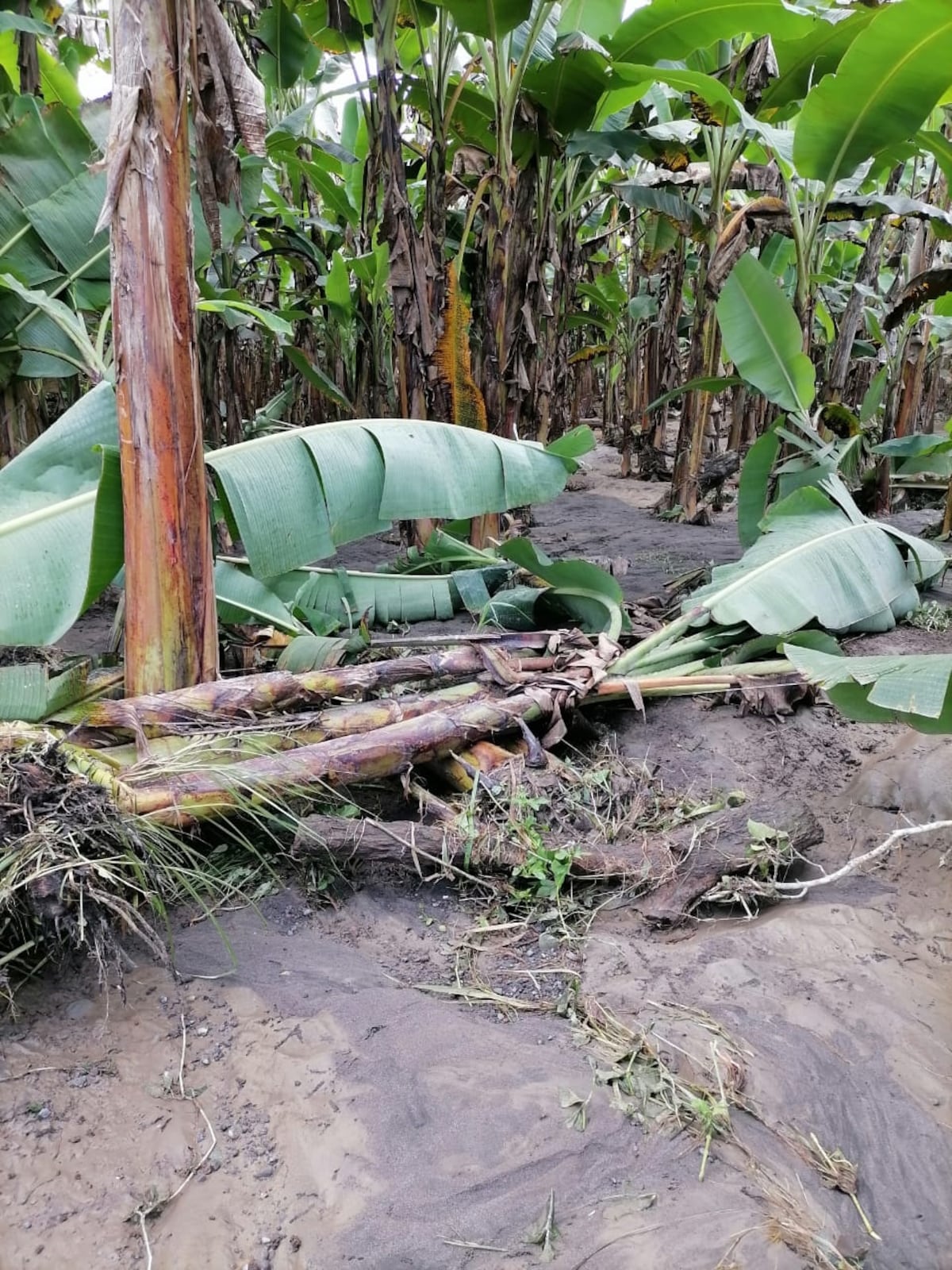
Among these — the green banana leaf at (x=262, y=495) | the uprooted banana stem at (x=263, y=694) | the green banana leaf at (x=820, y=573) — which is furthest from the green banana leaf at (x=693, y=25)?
the uprooted banana stem at (x=263, y=694)

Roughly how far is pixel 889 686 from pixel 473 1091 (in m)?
1.23

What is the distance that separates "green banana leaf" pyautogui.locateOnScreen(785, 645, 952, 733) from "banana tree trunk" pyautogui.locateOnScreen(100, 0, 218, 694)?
1.74 metres

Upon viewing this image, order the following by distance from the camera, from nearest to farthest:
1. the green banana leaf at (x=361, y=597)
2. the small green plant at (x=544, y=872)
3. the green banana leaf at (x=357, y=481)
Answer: the small green plant at (x=544, y=872) → the green banana leaf at (x=357, y=481) → the green banana leaf at (x=361, y=597)

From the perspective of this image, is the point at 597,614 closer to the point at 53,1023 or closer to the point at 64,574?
the point at 64,574

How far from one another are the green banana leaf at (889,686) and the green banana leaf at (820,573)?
102cm

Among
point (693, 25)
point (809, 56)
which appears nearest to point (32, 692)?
point (693, 25)

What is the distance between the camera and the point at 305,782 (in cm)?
235

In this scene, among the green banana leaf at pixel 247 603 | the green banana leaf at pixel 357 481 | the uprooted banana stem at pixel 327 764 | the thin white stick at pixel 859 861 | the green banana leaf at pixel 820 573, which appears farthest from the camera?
the green banana leaf at pixel 247 603

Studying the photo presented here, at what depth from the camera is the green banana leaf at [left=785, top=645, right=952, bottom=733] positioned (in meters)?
1.71

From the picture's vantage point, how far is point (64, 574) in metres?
2.40

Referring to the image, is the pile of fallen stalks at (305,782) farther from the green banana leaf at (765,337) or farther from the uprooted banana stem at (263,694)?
the green banana leaf at (765,337)

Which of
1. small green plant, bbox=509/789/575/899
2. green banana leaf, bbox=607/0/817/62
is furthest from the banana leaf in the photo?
green banana leaf, bbox=607/0/817/62

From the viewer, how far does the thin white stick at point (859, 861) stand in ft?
5.56

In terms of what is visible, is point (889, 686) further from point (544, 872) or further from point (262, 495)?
point (262, 495)
